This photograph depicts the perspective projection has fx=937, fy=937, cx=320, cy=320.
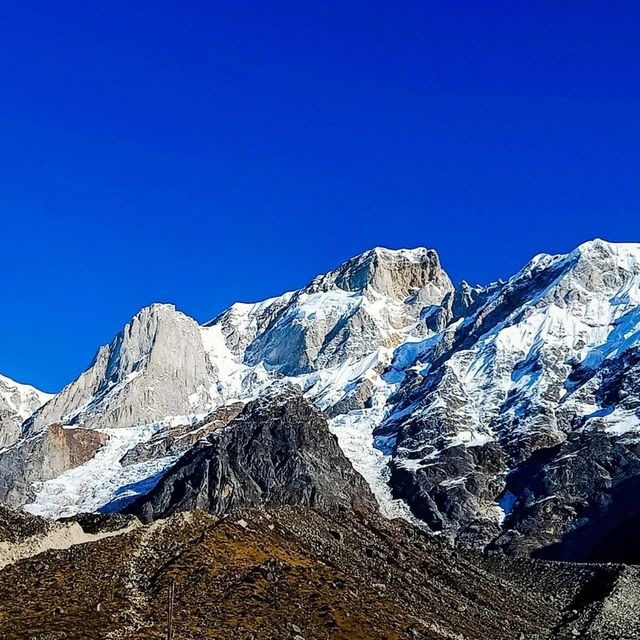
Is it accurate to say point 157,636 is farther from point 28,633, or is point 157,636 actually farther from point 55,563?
point 55,563

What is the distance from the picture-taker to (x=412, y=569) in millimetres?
150500

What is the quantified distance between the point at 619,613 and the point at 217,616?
291 feet

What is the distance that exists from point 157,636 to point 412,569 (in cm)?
8572

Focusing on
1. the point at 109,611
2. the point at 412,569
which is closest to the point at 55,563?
the point at 109,611

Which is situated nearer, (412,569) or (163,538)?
(163,538)

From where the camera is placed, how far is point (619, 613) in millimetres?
146250

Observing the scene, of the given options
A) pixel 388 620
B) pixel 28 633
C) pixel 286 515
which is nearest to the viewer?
pixel 28 633

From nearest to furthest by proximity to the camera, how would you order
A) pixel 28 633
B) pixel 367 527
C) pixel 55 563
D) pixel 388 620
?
1. pixel 28 633
2. pixel 55 563
3. pixel 388 620
4. pixel 367 527

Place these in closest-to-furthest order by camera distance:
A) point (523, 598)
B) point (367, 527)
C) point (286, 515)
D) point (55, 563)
Answer: point (55, 563) → point (286, 515) → point (523, 598) → point (367, 527)

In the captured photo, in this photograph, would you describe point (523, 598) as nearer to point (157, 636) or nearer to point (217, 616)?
point (217, 616)

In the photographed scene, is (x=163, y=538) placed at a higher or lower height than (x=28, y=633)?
higher

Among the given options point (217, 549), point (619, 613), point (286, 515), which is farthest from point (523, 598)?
point (217, 549)

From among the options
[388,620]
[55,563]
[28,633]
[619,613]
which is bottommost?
[619,613]

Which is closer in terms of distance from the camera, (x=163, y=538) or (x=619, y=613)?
(x=163, y=538)
